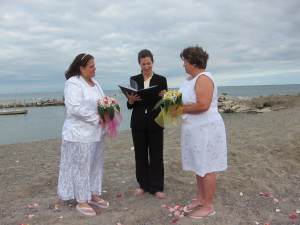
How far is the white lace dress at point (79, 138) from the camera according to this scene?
380cm

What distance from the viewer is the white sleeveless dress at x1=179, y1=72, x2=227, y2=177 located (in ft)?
11.9

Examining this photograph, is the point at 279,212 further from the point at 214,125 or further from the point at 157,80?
the point at 157,80

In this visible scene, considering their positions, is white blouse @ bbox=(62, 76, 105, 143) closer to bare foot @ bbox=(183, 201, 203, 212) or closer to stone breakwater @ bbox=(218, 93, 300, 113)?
bare foot @ bbox=(183, 201, 203, 212)

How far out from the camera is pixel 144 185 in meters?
4.74

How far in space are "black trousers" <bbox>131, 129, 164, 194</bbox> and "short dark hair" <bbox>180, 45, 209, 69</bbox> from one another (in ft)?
4.35

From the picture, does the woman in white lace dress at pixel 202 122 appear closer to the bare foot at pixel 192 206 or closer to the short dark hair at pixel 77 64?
the bare foot at pixel 192 206

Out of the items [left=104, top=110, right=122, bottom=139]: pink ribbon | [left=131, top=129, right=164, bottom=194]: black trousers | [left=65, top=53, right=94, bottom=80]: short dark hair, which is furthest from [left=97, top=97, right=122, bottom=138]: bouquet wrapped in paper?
[left=65, top=53, right=94, bottom=80]: short dark hair

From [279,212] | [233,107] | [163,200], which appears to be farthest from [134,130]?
[233,107]

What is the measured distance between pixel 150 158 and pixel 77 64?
5.90 feet

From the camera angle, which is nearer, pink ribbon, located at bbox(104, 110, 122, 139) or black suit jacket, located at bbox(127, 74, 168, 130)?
pink ribbon, located at bbox(104, 110, 122, 139)

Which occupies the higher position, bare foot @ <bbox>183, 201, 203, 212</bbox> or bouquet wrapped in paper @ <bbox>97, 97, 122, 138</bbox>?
bouquet wrapped in paper @ <bbox>97, 97, 122, 138</bbox>

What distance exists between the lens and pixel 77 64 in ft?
13.0

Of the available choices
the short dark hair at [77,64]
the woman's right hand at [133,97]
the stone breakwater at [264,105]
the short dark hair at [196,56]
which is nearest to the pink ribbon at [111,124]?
the woman's right hand at [133,97]

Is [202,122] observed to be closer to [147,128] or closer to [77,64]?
[147,128]
